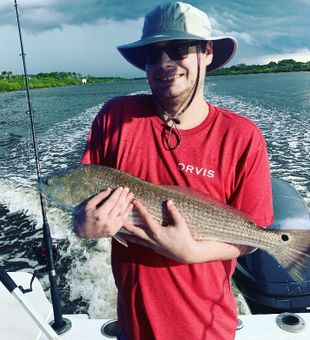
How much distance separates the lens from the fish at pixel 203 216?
2.05 metres

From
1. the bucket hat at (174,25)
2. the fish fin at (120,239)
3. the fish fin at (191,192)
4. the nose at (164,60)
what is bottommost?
the fish fin at (120,239)

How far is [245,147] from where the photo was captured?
193 cm

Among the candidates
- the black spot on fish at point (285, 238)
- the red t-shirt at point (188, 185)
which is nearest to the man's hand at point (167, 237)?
the red t-shirt at point (188, 185)

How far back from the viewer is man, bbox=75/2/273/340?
73.9 inches

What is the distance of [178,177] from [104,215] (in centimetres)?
45

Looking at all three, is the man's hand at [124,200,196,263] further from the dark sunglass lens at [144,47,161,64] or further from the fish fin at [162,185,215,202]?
the dark sunglass lens at [144,47,161,64]

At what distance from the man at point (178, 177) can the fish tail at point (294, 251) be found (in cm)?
32

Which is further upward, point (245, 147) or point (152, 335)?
point (245, 147)

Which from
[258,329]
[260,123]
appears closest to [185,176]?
[258,329]

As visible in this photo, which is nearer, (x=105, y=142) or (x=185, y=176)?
(x=185, y=176)

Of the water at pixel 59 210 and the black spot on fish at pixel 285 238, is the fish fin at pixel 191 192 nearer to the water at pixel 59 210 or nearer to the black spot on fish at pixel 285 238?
the black spot on fish at pixel 285 238

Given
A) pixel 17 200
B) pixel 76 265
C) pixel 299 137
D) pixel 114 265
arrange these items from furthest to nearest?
pixel 299 137, pixel 17 200, pixel 76 265, pixel 114 265

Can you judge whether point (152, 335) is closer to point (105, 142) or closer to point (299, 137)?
point (105, 142)

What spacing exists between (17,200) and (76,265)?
3.30 metres
